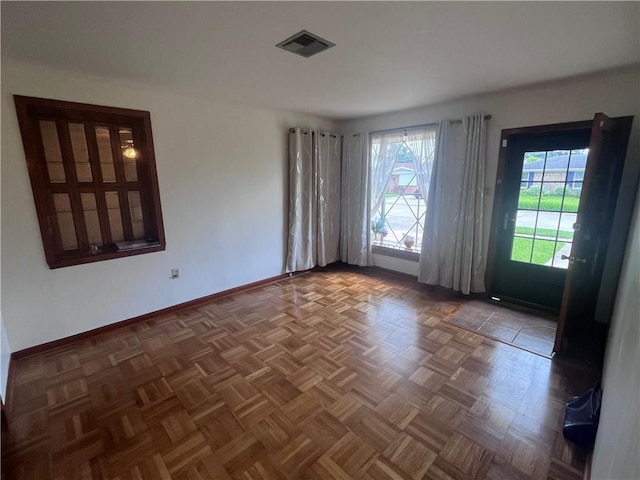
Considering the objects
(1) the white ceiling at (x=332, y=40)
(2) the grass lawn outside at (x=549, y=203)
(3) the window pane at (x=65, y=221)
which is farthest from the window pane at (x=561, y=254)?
(3) the window pane at (x=65, y=221)

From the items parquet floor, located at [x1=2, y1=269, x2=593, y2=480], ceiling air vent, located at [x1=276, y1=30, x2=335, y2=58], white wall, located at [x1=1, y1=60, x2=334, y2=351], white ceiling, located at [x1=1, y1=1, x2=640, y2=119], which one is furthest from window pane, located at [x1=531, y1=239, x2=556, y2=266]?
white wall, located at [x1=1, y1=60, x2=334, y2=351]

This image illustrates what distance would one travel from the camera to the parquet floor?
1.48 metres

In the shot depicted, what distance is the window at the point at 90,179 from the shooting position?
2359mm

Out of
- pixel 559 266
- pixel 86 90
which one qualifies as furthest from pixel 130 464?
pixel 559 266

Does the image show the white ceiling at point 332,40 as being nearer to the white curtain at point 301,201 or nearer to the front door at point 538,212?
the front door at point 538,212

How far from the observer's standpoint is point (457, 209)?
135 inches

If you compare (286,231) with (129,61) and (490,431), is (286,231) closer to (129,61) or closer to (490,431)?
(129,61)

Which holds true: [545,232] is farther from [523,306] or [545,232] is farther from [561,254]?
[523,306]

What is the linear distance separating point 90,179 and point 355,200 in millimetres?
3191

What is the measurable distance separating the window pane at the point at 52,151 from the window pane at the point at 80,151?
0.10 meters

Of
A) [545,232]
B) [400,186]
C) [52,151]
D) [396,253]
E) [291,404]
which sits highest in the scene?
[52,151]

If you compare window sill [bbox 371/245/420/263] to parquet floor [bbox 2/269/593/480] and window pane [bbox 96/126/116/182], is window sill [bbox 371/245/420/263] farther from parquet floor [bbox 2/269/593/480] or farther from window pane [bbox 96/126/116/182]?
window pane [bbox 96/126/116/182]

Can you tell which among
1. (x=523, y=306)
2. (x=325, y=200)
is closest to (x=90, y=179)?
(x=325, y=200)

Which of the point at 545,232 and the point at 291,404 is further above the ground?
the point at 545,232
